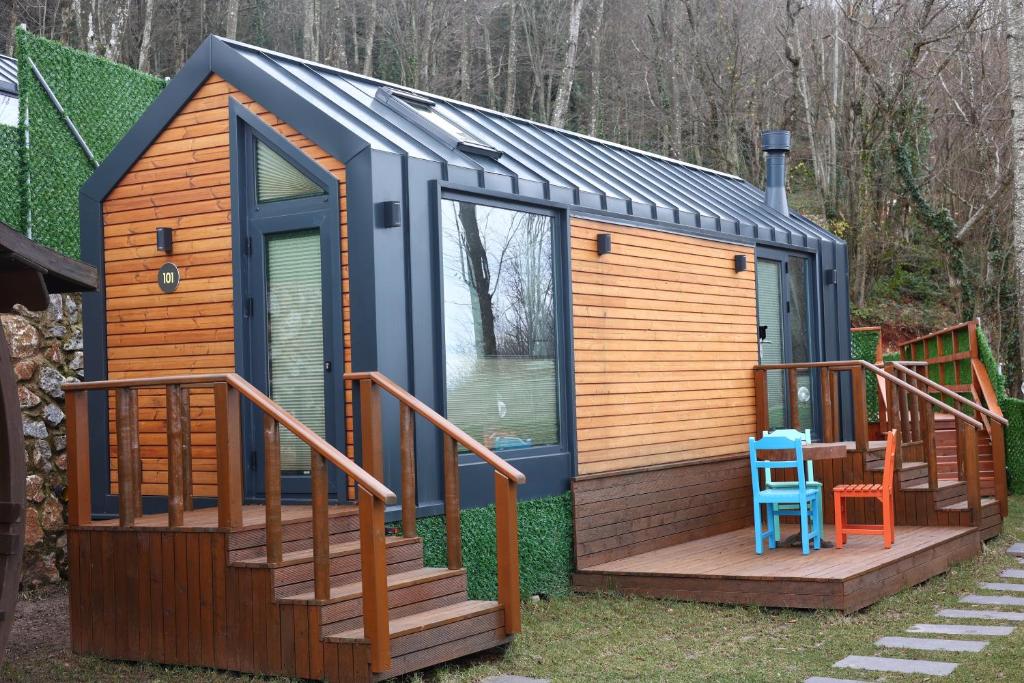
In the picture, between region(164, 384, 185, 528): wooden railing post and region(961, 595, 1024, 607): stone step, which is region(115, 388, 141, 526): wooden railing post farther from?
region(961, 595, 1024, 607): stone step

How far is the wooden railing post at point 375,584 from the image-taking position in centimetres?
529

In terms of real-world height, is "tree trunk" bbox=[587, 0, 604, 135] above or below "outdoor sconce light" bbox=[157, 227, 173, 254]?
above

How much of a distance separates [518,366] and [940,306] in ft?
59.0

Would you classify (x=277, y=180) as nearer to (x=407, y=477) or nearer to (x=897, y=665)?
(x=407, y=477)

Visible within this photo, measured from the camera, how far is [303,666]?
18.2ft

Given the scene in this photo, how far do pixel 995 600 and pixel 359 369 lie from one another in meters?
4.49

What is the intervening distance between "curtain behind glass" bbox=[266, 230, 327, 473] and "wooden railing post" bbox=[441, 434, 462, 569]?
0.96m

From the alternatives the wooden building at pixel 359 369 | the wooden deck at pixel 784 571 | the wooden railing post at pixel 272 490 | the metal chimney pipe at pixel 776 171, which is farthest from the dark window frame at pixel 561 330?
the metal chimney pipe at pixel 776 171

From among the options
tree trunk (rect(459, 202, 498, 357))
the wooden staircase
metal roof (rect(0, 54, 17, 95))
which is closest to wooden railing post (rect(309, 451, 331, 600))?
the wooden staircase

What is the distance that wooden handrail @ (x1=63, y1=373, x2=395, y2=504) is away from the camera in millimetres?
5355

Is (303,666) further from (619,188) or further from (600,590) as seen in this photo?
(619,188)

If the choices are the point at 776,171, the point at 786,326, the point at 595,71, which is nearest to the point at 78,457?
the point at 786,326

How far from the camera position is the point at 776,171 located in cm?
1305

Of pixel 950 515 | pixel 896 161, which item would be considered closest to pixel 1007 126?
pixel 896 161
